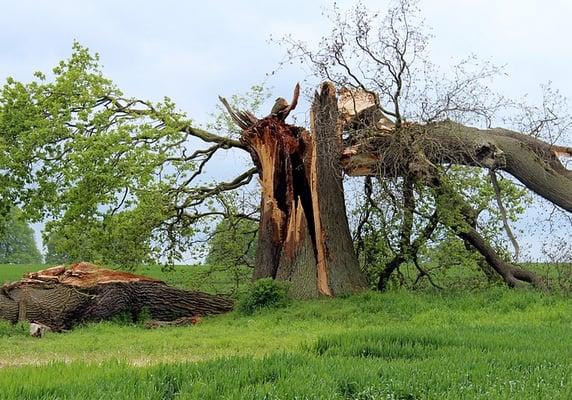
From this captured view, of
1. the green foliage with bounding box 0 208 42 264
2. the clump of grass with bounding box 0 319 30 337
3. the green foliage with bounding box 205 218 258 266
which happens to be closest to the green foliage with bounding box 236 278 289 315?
the green foliage with bounding box 205 218 258 266

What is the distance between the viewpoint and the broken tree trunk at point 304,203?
57.4 ft

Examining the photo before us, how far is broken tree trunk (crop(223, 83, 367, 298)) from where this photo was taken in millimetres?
17500

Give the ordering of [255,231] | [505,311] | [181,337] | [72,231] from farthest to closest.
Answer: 1. [255,231]
2. [72,231]
3. [505,311]
4. [181,337]

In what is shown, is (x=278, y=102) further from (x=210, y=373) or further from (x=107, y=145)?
(x=210, y=373)

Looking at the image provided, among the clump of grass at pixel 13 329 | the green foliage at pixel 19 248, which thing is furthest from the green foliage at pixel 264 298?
the green foliage at pixel 19 248

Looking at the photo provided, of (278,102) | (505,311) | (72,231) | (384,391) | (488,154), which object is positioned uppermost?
(278,102)

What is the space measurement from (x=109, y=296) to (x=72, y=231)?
2.24 m

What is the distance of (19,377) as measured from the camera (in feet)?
19.7

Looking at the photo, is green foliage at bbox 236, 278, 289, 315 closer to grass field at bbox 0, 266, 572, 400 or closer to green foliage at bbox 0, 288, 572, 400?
grass field at bbox 0, 266, 572, 400

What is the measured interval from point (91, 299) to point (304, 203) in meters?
5.74

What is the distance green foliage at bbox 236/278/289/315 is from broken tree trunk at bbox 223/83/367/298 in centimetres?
71

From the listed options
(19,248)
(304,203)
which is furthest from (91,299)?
(19,248)

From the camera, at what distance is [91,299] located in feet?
53.4

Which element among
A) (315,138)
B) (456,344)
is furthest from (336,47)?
(456,344)
